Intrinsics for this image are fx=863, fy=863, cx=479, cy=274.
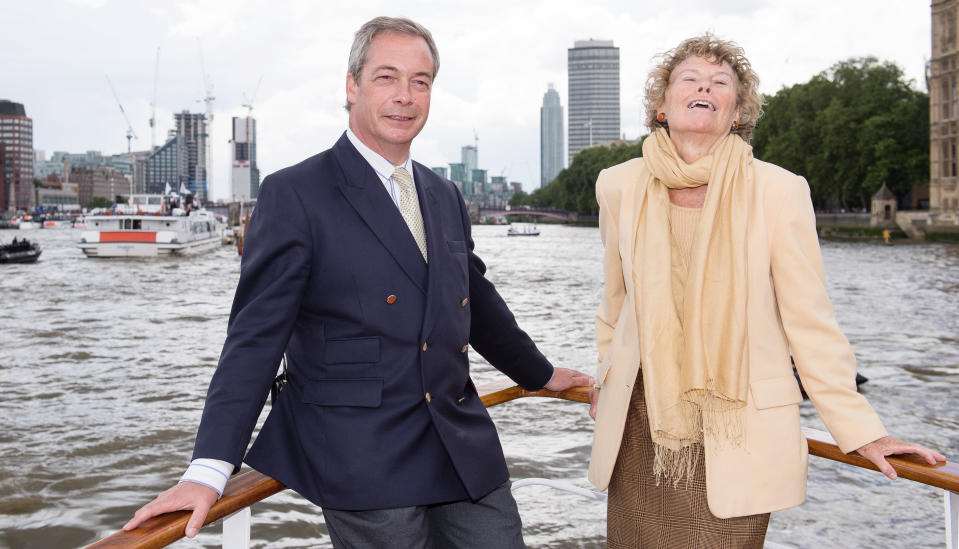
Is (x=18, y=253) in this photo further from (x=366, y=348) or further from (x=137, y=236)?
(x=366, y=348)

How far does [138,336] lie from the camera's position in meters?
18.1

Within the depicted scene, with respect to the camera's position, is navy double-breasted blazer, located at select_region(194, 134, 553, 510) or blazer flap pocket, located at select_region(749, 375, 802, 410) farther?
blazer flap pocket, located at select_region(749, 375, 802, 410)

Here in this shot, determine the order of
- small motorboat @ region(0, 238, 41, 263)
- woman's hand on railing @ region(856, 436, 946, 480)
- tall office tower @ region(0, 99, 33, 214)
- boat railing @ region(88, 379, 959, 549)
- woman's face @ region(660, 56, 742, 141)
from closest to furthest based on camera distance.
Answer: boat railing @ region(88, 379, 959, 549)
woman's hand on railing @ region(856, 436, 946, 480)
woman's face @ region(660, 56, 742, 141)
small motorboat @ region(0, 238, 41, 263)
tall office tower @ region(0, 99, 33, 214)

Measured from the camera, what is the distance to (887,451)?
2059 millimetres

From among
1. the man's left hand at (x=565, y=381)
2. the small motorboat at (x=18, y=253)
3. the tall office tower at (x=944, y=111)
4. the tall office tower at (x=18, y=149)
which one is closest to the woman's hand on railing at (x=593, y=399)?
the man's left hand at (x=565, y=381)

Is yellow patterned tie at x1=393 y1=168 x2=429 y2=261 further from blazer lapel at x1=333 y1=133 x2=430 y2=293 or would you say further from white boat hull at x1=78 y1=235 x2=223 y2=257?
white boat hull at x1=78 y1=235 x2=223 y2=257

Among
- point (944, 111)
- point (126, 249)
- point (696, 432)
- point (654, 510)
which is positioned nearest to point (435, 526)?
point (654, 510)

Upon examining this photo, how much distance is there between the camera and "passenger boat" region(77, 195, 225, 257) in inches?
1606

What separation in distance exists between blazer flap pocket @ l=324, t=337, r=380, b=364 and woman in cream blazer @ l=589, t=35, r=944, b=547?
2.32ft

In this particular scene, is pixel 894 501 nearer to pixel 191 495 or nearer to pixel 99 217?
pixel 191 495

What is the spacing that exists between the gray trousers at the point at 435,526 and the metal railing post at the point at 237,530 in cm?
18

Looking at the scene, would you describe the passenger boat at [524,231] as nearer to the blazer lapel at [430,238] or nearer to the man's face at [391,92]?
the blazer lapel at [430,238]

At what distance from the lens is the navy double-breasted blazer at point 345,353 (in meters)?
1.88

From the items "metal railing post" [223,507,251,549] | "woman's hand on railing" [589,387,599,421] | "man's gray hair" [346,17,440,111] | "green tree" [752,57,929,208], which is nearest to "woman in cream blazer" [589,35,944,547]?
"woman's hand on railing" [589,387,599,421]
